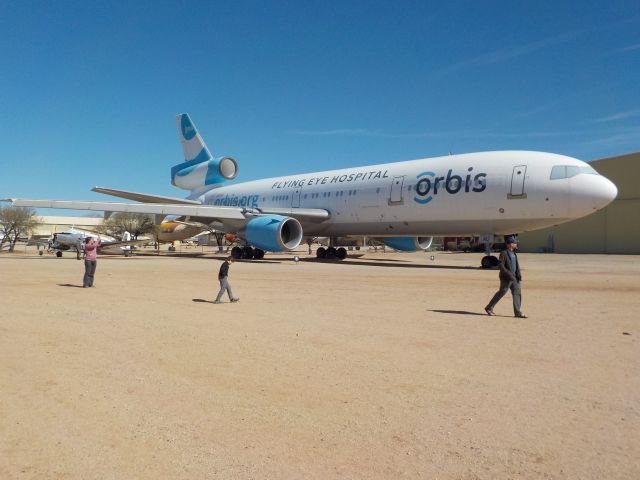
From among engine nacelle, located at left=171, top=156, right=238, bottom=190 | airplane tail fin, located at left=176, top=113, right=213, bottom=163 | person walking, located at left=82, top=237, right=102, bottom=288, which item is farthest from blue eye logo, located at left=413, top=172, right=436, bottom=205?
airplane tail fin, located at left=176, top=113, right=213, bottom=163

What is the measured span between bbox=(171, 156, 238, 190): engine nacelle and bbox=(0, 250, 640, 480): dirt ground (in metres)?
27.4

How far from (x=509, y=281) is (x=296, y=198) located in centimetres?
2019

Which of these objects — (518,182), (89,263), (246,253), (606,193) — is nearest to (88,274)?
(89,263)

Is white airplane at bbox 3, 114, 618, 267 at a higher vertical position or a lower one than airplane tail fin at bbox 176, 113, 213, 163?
lower

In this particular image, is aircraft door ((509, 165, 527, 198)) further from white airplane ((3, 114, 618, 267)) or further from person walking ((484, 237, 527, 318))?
person walking ((484, 237, 527, 318))

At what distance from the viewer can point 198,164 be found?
1449 inches

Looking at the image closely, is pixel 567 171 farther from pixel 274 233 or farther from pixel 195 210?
pixel 195 210

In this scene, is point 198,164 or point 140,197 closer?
point 140,197

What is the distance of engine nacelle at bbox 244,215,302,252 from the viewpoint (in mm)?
24094

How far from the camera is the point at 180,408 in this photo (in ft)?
13.5

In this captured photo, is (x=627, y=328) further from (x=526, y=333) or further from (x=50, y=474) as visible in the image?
(x=50, y=474)

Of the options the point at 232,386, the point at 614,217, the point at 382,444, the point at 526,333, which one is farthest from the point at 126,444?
the point at 614,217

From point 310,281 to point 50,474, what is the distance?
39.8ft

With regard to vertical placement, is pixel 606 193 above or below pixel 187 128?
below
